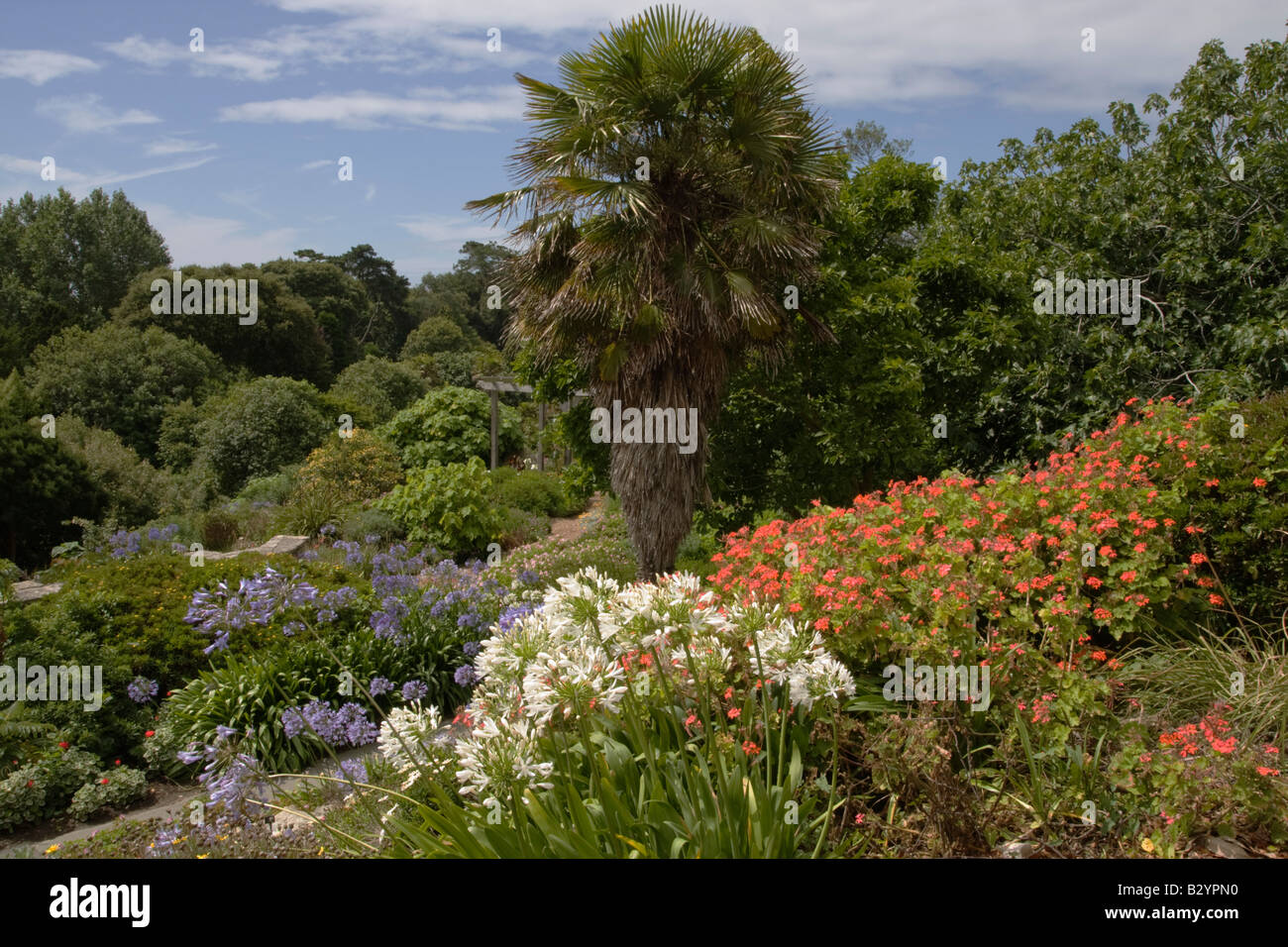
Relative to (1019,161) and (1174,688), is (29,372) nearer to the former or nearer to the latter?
(1019,161)

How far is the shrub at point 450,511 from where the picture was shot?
1170 centimetres

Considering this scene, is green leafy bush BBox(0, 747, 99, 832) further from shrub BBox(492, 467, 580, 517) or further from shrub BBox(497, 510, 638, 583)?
shrub BBox(492, 467, 580, 517)

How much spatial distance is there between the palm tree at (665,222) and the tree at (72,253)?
78.6 feet

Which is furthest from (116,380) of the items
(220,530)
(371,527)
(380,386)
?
(371,527)

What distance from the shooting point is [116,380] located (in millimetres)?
19719

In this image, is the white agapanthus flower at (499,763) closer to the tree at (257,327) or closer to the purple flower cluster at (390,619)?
the purple flower cluster at (390,619)

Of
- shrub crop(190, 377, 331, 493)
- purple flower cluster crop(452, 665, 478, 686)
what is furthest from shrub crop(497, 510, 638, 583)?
shrub crop(190, 377, 331, 493)

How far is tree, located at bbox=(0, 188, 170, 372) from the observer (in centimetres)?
2712

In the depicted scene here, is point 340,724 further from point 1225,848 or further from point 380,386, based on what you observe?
point 380,386

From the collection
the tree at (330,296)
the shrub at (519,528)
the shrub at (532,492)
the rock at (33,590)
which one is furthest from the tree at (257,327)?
the rock at (33,590)

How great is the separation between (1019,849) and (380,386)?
2371 centimetres

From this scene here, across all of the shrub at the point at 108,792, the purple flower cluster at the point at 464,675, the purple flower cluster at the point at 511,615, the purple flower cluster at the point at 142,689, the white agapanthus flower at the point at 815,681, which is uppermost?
the white agapanthus flower at the point at 815,681

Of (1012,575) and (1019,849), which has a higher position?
(1012,575)

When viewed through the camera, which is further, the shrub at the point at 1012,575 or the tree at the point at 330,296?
the tree at the point at 330,296
